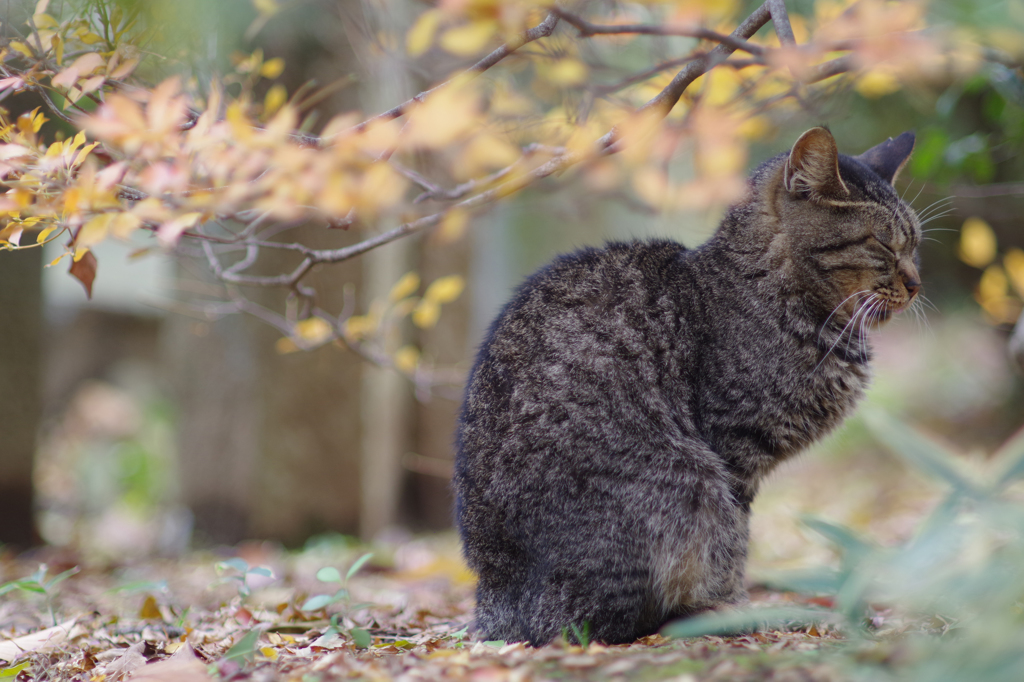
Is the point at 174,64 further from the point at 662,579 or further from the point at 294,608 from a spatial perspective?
the point at 662,579

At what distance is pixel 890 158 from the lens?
272 centimetres

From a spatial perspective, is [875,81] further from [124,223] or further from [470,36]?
[124,223]

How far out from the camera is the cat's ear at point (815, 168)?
7.47 feet

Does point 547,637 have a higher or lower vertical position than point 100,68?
lower

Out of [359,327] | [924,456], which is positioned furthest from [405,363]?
[924,456]

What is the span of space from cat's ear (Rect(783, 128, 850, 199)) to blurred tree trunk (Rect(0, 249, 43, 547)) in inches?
180

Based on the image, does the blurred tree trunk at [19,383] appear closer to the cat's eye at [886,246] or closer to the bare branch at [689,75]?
the bare branch at [689,75]

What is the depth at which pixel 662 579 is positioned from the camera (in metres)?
2.13

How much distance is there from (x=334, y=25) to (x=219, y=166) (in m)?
3.71

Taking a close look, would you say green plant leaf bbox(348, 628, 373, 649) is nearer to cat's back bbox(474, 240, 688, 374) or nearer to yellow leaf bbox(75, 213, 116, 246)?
cat's back bbox(474, 240, 688, 374)

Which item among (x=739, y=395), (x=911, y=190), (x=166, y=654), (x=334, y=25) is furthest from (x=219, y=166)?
(x=911, y=190)

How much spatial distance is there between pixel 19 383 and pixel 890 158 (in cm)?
511

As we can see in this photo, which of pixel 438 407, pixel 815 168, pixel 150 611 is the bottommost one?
pixel 150 611


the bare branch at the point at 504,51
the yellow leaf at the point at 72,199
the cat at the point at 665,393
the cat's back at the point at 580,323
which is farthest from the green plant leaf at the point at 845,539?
the yellow leaf at the point at 72,199
